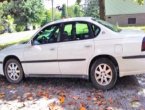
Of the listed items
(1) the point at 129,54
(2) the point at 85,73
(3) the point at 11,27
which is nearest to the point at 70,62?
(2) the point at 85,73

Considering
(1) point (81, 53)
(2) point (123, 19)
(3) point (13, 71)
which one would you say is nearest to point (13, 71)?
Answer: (3) point (13, 71)

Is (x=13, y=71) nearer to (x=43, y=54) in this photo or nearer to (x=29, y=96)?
(x=43, y=54)

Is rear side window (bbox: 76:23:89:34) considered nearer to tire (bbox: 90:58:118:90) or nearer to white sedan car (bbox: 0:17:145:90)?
white sedan car (bbox: 0:17:145:90)

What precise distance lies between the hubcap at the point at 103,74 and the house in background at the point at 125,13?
35263mm

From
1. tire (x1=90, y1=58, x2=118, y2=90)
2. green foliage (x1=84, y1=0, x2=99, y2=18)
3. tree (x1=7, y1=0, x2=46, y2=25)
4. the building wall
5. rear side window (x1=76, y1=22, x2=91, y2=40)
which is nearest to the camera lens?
tire (x1=90, y1=58, x2=118, y2=90)

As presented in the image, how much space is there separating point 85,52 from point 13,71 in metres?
2.25

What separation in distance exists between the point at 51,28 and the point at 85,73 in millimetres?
1502

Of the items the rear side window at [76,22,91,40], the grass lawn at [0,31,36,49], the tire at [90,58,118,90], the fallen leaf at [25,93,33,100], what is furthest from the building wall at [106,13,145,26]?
the fallen leaf at [25,93,33,100]

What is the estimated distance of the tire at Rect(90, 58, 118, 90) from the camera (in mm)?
6883

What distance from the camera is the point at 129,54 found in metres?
6.63

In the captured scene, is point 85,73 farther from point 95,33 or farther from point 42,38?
point 42,38

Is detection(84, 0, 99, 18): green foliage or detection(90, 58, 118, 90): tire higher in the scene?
detection(84, 0, 99, 18): green foliage

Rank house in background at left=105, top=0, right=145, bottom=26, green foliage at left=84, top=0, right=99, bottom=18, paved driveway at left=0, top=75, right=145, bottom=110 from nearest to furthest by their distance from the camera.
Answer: paved driveway at left=0, top=75, right=145, bottom=110
house in background at left=105, top=0, right=145, bottom=26
green foliage at left=84, top=0, right=99, bottom=18

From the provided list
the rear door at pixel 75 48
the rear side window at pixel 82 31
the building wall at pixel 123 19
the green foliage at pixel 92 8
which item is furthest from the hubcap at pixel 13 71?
the green foliage at pixel 92 8
